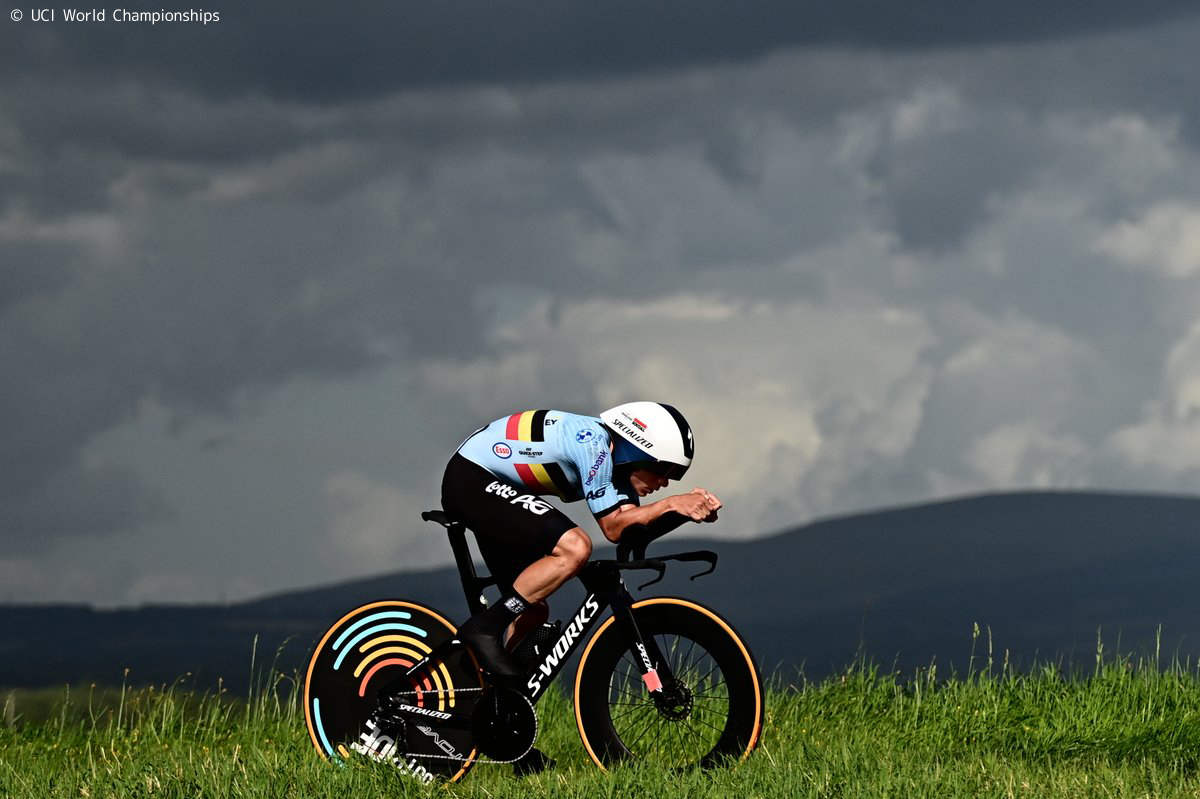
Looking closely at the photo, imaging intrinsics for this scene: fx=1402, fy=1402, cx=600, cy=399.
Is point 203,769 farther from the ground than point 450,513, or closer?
closer

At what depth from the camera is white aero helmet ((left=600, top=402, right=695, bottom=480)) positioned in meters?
8.52

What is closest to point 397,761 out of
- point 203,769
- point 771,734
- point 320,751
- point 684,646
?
point 320,751

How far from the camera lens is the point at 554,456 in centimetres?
862

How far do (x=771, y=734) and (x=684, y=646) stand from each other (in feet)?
5.86

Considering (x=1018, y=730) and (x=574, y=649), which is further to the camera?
(x=1018, y=730)

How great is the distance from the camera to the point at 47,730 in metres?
11.5

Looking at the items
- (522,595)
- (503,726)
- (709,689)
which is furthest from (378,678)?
(709,689)

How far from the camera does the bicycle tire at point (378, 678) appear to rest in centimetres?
903

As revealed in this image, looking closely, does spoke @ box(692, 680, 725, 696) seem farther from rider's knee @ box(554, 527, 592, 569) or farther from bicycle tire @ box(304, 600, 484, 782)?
bicycle tire @ box(304, 600, 484, 782)

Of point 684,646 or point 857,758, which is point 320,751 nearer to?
point 684,646

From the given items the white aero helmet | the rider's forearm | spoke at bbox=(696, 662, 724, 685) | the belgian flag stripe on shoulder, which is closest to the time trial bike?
spoke at bbox=(696, 662, 724, 685)

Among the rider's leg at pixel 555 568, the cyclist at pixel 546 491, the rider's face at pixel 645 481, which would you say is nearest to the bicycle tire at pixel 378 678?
the cyclist at pixel 546 491

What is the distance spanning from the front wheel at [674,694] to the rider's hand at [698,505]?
2.28 feet

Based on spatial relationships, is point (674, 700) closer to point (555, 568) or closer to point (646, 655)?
point (646, 655)
